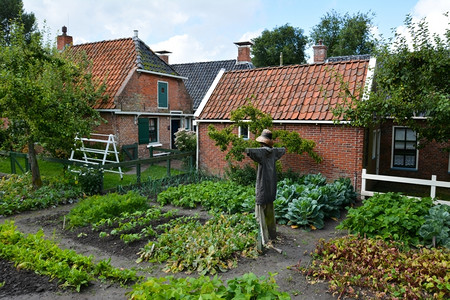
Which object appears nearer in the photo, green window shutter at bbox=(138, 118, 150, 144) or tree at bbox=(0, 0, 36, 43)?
green window shutter at bbox=(138, 118, 150, 144)

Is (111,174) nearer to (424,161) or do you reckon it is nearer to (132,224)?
(132,224)

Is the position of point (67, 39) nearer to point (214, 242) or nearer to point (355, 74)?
point (355, 74)

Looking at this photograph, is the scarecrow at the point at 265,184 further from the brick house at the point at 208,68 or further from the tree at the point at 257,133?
the brick house at the point at 208,68

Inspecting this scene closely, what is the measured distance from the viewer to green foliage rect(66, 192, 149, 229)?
317 inches

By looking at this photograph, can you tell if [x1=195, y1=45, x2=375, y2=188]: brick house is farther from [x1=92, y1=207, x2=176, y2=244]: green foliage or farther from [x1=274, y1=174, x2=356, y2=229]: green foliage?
[x1=92, y1=207, x2=176, y2=244]: green foliage

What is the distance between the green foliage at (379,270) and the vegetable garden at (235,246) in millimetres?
18

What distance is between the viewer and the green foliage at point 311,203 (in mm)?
8164

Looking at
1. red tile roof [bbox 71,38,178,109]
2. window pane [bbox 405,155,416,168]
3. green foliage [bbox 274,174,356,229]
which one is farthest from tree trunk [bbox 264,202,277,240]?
red tile roof [bbox 71,38,178,109]

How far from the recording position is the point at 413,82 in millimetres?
8523

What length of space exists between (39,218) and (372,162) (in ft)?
38.1

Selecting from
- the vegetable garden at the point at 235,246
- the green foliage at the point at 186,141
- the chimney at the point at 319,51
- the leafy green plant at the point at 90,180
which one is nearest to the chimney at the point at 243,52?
the chimney at the point at 319,51

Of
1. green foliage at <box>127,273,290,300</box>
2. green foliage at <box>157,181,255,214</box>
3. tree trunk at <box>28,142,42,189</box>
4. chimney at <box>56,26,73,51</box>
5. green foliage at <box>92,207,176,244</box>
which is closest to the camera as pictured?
green foliage at <box>127,273,290,300</box>

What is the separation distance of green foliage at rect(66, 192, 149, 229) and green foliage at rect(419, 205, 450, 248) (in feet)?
21.6

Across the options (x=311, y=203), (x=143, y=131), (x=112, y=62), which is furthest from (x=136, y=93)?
(x=311, y=203)
